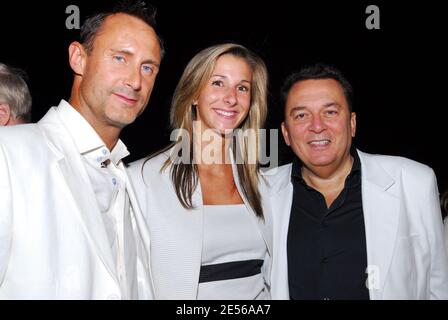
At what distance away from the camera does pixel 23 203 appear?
133 centimetres

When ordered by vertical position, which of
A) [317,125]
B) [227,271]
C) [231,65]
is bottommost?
[227,271]

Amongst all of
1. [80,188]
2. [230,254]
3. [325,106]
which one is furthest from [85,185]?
[325,106]

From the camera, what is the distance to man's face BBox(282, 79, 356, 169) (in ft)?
7.54

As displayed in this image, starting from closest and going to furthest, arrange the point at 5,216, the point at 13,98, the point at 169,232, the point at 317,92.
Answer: the point at 5,216 < the point at 169,232 < the point at 13,98 < the point at 317,92

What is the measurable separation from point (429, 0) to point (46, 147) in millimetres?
4029

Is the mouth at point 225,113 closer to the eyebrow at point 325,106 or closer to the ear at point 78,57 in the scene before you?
the eyebrow at point 325,106

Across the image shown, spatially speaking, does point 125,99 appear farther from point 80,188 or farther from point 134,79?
point 80,188

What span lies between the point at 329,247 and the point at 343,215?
205 millimetres

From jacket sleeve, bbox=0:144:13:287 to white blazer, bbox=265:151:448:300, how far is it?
1.33 meters

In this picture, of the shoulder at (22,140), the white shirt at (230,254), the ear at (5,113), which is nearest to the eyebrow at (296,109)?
the white shirt at (230,254)

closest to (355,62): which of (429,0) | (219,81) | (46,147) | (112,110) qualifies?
(429,0)

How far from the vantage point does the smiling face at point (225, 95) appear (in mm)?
2320

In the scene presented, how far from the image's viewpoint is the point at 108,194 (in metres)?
1.66

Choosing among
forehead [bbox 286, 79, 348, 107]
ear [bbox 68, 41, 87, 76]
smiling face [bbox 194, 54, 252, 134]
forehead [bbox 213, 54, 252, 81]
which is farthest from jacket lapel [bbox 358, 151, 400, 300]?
ear [bbox 68, 41, 87, 76]
